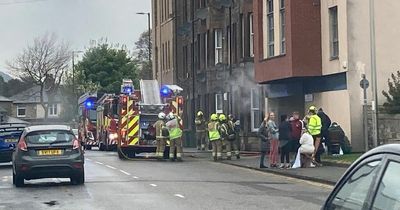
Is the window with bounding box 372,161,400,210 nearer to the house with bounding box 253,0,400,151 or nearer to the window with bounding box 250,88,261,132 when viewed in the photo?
the house with bounding box 253,0,400,151

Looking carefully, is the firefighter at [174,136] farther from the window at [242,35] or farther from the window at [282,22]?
the window at [242,35]

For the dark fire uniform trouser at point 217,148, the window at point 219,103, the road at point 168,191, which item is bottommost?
the road at point 168,191

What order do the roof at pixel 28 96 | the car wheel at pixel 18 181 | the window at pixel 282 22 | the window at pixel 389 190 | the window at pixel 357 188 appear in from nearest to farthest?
1. the window at pixel 389 190
2. the window at pixel 357 188
3. the car wheel at pixel 18 181
4. the window at pixel 282 22
5. the roof at pixel 28 96

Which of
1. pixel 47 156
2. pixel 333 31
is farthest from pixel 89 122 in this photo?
pixel 47 156

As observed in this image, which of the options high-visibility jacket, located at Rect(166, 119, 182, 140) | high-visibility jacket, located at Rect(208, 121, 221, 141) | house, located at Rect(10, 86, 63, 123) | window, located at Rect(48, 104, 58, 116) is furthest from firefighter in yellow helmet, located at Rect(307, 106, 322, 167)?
house, located at Rect(10, 86, 63, 123)

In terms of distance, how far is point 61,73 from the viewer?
→ 94750mm

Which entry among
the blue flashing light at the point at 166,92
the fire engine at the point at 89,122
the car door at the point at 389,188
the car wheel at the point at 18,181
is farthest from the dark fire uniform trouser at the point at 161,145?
the car door at the point at 389,188

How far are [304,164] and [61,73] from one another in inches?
2898

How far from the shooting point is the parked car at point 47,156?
1909 centimetres

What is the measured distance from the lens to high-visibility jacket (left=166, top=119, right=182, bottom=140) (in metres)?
29.8

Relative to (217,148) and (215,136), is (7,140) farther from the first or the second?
(217,148)

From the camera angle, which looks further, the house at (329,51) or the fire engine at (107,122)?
the fire engine at (107,122)

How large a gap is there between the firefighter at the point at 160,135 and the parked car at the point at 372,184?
2465cm

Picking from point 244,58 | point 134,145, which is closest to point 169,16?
point 244,58
